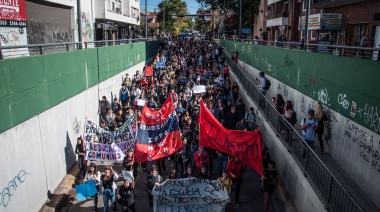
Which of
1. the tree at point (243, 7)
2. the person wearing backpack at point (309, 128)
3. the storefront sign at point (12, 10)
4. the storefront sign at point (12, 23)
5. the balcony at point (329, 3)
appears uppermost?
the tree at point (243, 7)

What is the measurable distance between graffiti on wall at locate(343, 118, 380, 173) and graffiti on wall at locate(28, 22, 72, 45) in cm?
1775

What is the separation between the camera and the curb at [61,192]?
1008cm

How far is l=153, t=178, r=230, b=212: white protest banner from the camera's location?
340 inches

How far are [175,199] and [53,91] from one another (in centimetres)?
558

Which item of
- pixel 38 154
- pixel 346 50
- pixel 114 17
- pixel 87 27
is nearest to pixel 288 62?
pixel 346 50

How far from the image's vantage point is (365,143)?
28.4ft

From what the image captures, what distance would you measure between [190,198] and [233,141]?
7.71ft

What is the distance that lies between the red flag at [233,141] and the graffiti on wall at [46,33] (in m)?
14.2

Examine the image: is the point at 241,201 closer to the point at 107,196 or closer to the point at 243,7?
the point at 107,196

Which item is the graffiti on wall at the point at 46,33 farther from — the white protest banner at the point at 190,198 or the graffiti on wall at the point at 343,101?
the graffiti on wall at the point at 343,101

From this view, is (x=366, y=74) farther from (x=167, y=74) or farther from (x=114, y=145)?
(x=167, y=74)

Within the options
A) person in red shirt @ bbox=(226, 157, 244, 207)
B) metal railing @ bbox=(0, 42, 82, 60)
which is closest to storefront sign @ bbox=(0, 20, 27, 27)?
metal railing @ bbox=(0, 42, 82, 60)

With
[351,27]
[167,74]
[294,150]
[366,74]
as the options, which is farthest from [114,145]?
[351,27]

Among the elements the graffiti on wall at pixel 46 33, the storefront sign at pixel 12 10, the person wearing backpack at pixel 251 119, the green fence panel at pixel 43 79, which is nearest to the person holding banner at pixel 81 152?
the green fence panel at pixel 43 79
